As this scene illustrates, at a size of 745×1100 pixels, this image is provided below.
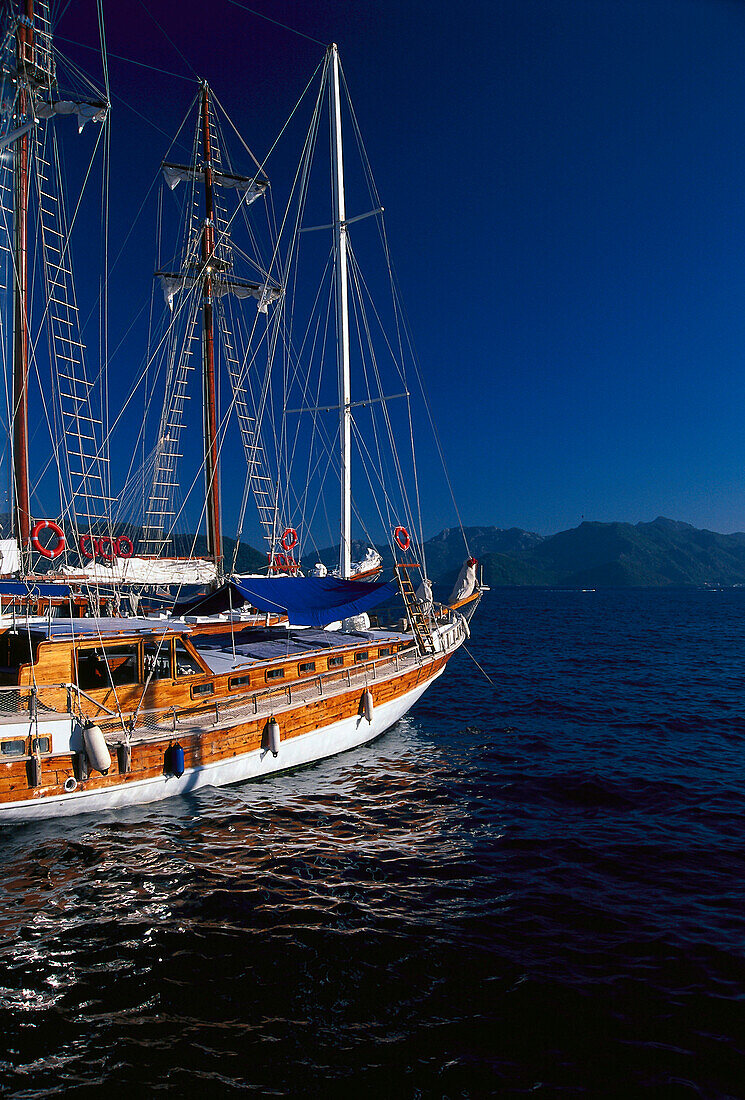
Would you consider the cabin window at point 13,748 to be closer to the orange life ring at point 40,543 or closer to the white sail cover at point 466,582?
the orange life ring at point 40,543

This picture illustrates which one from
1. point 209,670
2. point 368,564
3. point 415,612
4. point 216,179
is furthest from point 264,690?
point 216,179

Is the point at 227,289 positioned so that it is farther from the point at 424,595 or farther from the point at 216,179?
the point at 424,595

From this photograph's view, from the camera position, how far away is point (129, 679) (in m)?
14.4

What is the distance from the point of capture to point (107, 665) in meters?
13.4

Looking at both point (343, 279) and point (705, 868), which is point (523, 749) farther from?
point (343, 279)

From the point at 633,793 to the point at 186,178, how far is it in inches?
1324

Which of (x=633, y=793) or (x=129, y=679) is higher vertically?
(x=129, y=679)

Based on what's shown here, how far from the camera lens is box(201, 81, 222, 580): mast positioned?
86.4 feet

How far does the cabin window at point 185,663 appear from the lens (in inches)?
603

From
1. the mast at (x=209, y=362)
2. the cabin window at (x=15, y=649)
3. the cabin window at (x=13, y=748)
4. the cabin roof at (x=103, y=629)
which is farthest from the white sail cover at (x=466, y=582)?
the cabin window at (x=13, y=748)

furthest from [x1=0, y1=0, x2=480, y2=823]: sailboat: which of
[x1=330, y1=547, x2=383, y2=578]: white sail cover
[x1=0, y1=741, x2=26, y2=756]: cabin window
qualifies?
[x1=330, y1=547, x2=383, y2=578]: white sail cover

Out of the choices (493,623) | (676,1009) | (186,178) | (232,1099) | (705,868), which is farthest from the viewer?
(493,623)

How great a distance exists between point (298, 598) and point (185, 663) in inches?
148

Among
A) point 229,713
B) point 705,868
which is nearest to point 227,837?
point 229,713
